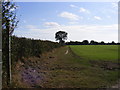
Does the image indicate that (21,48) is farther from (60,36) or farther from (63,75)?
(60,36)

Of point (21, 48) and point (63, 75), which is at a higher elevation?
point (21, 48)

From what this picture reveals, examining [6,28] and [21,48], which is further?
[21,48]

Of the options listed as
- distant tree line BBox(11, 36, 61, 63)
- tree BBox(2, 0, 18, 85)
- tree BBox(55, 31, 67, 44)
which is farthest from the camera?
tree BBox(55, 31, 67, 44)

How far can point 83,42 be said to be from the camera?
494 feet

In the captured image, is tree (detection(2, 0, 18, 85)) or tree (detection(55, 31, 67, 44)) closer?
tree (detection(2, 0, 18, 85))

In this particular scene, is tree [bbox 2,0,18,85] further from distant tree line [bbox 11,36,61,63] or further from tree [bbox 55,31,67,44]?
tree [bbox 55,31,67,44]

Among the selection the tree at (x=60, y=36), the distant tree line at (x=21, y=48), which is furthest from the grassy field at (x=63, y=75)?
the tree at (x=60, y=36)

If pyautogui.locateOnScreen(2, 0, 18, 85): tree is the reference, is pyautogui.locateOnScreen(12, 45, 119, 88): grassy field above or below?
below

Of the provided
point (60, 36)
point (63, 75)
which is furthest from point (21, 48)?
point (60, 36)

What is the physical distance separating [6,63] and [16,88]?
3.83 ft

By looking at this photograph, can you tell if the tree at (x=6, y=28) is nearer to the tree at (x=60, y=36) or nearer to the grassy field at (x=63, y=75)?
Answer: the grassy field at (x=63, y=75)

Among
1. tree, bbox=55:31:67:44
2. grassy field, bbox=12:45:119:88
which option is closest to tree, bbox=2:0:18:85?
grassy field, bbox=12:45:119:88

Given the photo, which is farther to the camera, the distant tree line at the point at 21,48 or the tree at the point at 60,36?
the tree at the point at 60,36


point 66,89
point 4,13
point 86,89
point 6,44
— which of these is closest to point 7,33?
point 6,44
